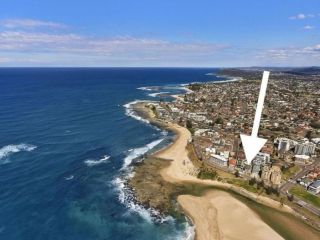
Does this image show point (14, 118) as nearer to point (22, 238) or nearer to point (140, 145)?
point (140, 145)

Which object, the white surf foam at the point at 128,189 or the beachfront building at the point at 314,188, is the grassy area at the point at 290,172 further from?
the white surf foam at the point at 128,189

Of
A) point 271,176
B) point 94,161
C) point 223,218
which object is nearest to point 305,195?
point 271,176

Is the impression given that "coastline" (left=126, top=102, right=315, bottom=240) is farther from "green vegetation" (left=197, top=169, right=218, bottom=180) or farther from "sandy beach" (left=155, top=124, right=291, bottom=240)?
"green vegetation" (left=197, top=169, right=218, bottom=180)

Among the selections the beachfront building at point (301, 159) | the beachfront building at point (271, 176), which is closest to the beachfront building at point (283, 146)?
the beachfront building at point (301, 159)

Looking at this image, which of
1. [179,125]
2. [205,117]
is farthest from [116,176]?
[205,117]

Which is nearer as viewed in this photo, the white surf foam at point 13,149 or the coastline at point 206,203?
the coastline at point 206,203

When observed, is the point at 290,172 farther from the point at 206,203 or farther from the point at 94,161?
the point at 94,161
